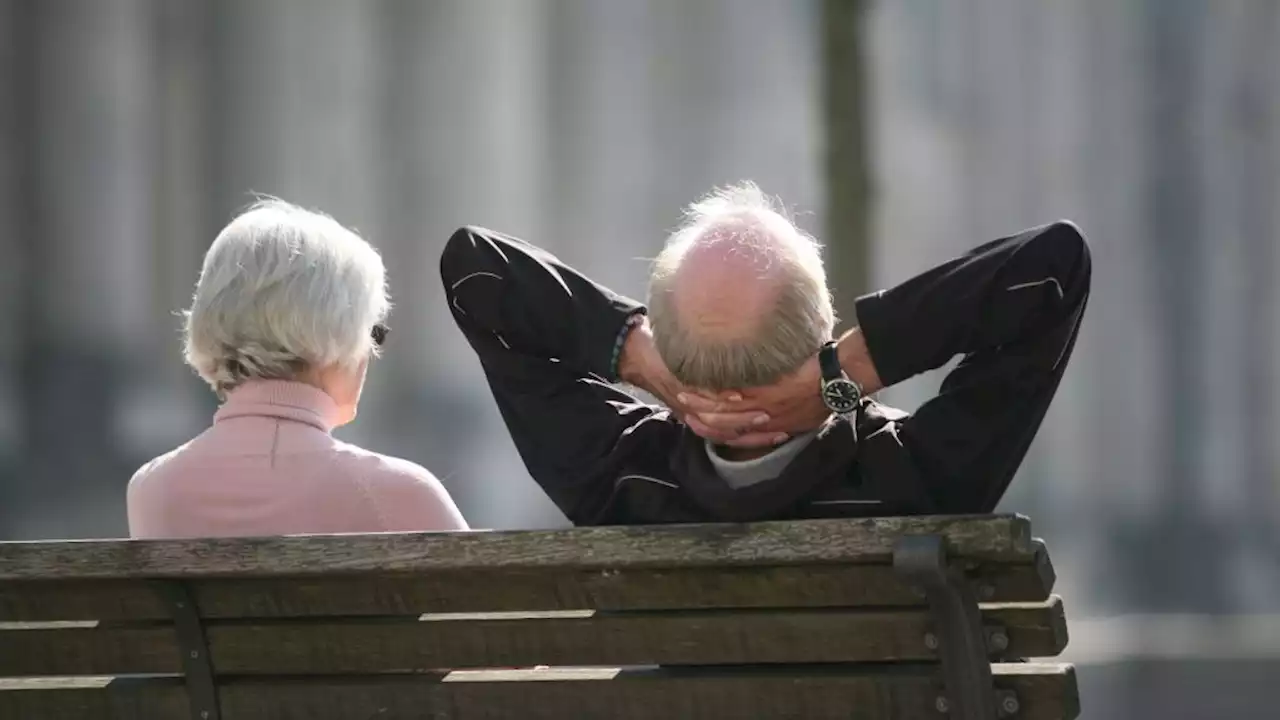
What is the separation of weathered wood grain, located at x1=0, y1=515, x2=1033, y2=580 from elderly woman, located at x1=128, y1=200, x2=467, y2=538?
51cm

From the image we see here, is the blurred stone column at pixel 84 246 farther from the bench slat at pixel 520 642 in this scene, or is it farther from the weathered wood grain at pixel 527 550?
the weathered wood grain at pixel 527 550

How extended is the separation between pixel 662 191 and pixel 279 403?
14.6 ft

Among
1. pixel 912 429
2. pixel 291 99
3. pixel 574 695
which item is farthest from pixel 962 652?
pixel 291 99

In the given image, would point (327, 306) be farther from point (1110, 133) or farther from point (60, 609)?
point (1110, 133)

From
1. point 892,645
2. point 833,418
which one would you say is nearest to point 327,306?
point 833,418

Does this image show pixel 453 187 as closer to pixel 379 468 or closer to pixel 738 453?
pixel 379 468

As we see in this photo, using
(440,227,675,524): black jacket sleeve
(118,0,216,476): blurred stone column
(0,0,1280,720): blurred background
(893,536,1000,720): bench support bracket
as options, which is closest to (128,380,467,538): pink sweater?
(440,227,675,524): black jacket sleeve

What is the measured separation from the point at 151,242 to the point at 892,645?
18.5 ft

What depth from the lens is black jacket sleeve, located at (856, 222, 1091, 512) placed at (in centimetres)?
260

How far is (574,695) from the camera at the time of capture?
2486 millimetres

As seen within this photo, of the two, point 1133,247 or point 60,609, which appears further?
point 1133,247

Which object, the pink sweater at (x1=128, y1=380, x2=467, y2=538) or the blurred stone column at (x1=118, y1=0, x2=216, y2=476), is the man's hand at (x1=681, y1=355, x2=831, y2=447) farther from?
the blurred stone column at (x1=118, y1=0, x2=216, y2=476)

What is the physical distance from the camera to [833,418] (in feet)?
8.56

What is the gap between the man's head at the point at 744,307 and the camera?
8.48 feet
